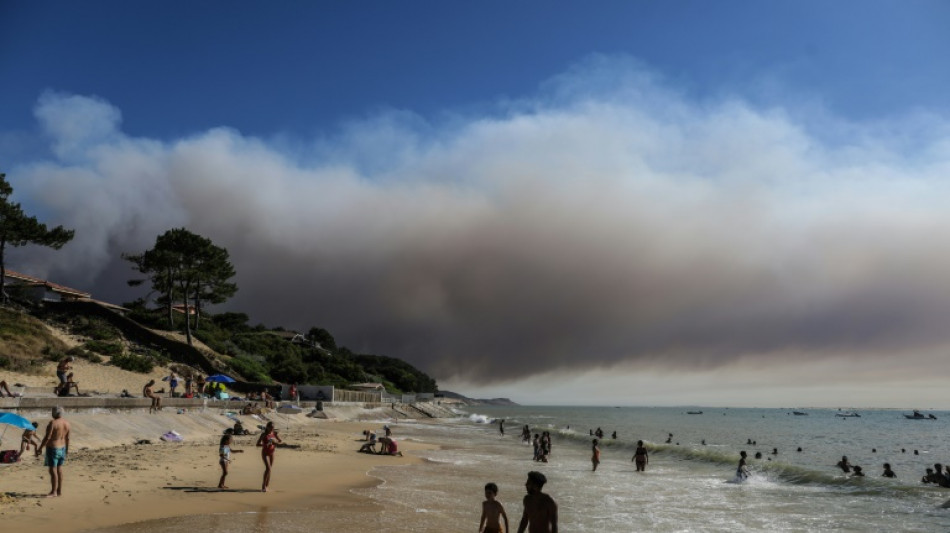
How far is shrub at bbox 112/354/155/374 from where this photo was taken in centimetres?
5328

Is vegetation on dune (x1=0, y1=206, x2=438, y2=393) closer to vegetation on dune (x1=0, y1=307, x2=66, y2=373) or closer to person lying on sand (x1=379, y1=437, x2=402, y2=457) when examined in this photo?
vegetation on dune (x1=0, y1=307, x2=66, y2=373)

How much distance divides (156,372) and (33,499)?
4734cm

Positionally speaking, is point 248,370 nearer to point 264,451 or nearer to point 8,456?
point 8,456

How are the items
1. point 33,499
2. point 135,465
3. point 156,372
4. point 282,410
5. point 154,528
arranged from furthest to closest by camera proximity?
point 156,372
point 282,410
point 135,465
point 33,499
point 154,528

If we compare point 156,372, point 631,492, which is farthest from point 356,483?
point 156,372

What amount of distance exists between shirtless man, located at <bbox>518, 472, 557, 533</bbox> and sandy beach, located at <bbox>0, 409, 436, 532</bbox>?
A: 8011 millimetres

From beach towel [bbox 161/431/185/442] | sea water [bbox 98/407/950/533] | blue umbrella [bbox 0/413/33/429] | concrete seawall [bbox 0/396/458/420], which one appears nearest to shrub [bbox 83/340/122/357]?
concrete seawall [bbox 0/396/458/420]

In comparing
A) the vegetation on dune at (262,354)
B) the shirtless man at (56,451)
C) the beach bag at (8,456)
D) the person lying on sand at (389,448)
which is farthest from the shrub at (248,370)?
the shirtless man at (56,451)

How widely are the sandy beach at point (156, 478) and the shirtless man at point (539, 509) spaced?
801 cm

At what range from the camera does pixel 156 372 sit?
183 feet

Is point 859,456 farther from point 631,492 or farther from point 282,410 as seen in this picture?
point 282,410

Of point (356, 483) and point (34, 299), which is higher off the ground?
point (34, 299)

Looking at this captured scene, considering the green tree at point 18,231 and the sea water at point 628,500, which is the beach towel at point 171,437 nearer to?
the sea water at point 628,500

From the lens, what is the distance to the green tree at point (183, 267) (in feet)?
225
